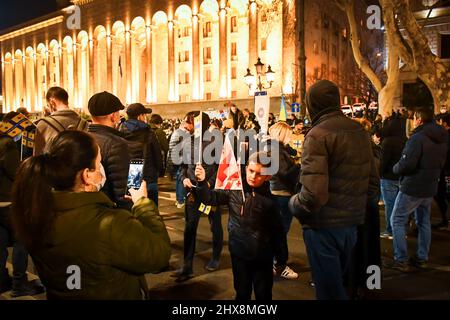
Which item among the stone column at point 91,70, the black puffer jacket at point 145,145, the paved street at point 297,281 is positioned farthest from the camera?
the stone column at point 91,70

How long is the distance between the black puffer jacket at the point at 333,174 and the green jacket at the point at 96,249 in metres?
1.52

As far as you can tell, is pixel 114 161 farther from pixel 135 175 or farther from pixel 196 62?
pixel 196 62

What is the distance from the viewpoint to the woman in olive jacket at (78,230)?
197 cm

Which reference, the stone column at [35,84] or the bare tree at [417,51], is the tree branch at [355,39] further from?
the stone column at [35,84]

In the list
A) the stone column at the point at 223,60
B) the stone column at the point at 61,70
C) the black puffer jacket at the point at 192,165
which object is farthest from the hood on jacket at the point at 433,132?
the stone column at the point at 61,70

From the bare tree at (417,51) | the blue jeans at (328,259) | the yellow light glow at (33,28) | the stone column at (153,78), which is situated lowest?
the blue jeans at (328,259)

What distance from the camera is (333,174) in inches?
132

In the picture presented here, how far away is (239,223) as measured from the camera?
3883mm

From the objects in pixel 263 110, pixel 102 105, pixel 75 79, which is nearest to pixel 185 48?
pixel 75 79

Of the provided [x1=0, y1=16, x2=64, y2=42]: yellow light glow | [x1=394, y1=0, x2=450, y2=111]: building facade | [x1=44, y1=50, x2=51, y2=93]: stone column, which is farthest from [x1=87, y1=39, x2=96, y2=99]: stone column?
[x1=394, y1=0, x2=450, y2=111]: building facade

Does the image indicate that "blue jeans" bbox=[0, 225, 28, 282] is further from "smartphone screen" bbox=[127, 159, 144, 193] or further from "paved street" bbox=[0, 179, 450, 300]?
"smartphone screen" bbox=[127, 159, 144, 193]

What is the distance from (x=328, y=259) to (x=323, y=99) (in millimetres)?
1335

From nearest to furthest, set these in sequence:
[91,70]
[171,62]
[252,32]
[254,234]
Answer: [254,234] < [252,32] < [171,62] < [91,70]
